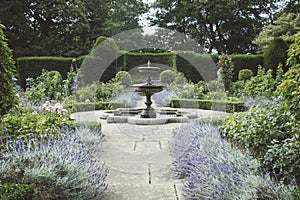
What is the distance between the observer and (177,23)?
70.4 feet

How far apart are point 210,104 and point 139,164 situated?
5522mm

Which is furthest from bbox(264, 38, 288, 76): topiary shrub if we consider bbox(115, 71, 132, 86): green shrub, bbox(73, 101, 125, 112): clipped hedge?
bbox(73, 101, 125, 112): clipped hedge

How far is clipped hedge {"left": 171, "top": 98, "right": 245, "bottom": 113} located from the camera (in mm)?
7758

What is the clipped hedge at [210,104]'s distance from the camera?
305 inches

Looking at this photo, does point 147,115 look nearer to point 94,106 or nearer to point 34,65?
point 94,106

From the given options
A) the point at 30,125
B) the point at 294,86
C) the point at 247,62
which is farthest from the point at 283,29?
the point at 30,125

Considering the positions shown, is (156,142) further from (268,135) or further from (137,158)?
(268,135)

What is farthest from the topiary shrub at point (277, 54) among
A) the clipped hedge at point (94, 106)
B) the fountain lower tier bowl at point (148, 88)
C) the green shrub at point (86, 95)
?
the green shrub at point (86, 95)

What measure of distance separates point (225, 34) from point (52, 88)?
50.3 ft

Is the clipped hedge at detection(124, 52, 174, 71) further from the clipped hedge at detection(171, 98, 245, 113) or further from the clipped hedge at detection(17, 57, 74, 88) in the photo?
the clipped hedge at detection(171, 98, 245, 113)

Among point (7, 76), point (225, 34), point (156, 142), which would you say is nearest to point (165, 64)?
point (225, 34)

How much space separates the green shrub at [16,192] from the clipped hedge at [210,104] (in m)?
6.43

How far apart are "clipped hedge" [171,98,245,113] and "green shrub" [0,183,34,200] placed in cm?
643

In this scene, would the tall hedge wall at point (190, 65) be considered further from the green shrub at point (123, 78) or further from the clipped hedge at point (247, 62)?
the green shrub at point (123, 78)
